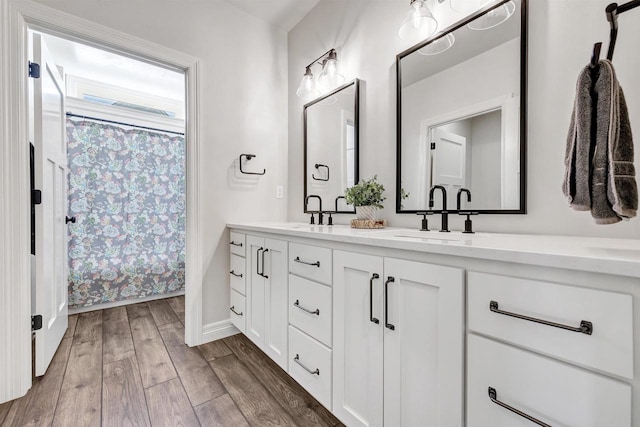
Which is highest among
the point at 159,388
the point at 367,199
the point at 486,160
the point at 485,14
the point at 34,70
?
the point at 485,14

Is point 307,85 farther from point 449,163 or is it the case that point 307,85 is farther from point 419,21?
point 449,163

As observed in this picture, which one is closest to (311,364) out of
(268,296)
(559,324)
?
(268,296)

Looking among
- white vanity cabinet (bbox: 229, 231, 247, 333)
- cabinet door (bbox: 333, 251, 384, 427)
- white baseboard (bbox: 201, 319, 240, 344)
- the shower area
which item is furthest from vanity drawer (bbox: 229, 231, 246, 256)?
the shower area

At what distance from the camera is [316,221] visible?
2174 mm

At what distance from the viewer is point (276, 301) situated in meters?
1.57

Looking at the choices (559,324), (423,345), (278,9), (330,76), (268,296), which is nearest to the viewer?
(559,324)

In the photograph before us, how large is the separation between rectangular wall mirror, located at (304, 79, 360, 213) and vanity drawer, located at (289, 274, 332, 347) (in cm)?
73

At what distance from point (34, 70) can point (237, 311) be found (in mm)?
1854

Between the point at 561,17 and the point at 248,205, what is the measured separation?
79.8 inches

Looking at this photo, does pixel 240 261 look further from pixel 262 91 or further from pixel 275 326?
pixel 262 91

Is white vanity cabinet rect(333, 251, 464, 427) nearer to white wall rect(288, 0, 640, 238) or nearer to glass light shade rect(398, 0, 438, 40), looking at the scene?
white wall rect(288, 0, 640, 238)

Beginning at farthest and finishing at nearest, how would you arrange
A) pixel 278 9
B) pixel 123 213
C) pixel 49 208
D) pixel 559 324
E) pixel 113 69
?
pixel 123 213 < pixel 113 69 < pixel 278 9 < pixel 49 208 < pixel 559 324

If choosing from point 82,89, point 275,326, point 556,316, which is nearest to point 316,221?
point 275,326

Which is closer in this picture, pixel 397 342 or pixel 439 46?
pixel 397 342
